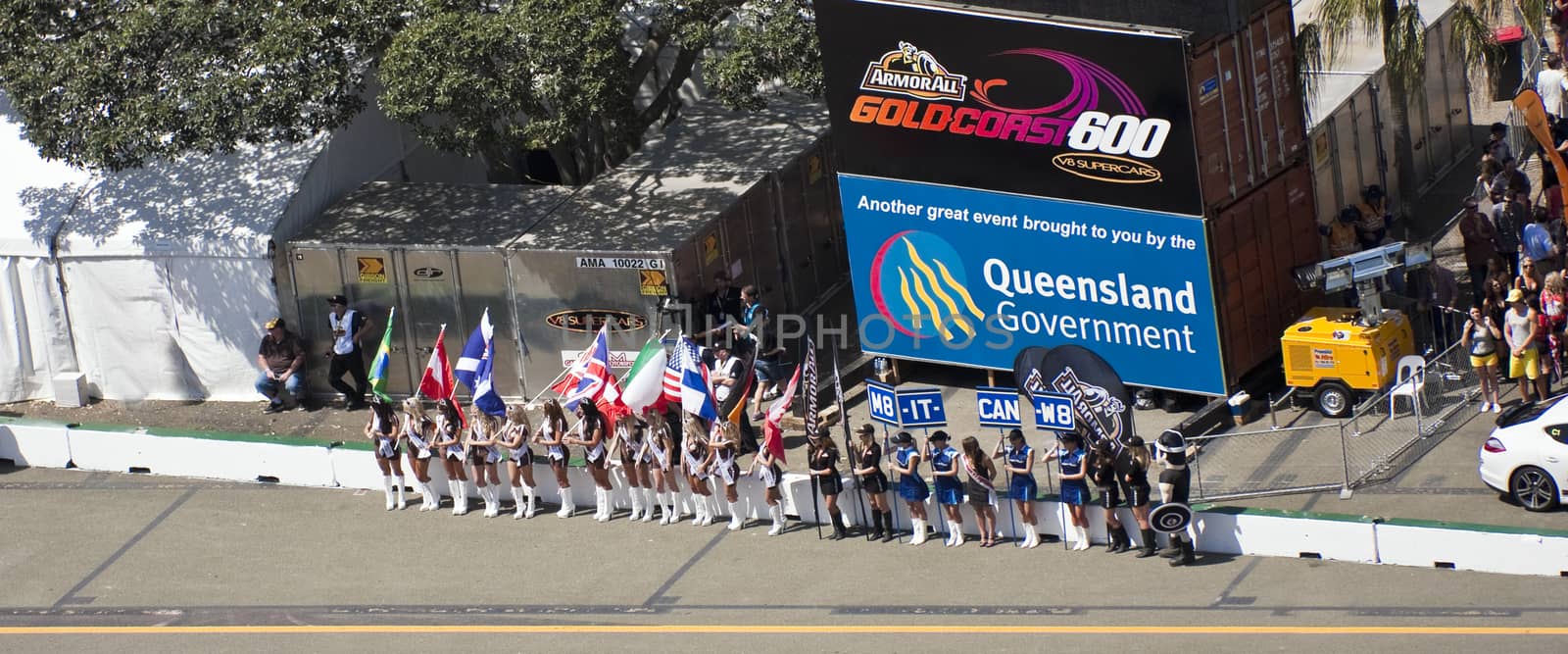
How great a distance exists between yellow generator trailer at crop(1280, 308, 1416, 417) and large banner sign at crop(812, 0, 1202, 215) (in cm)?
196

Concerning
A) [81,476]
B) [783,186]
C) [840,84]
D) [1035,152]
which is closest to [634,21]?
[783,186]

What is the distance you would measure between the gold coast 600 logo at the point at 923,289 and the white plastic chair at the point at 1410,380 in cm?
493

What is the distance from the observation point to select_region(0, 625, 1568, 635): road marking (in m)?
17.3

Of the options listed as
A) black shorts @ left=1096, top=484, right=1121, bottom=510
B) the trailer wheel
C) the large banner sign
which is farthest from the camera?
the trailer wheel

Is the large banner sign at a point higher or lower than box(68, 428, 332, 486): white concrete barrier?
higher

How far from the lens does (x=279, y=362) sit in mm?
26656

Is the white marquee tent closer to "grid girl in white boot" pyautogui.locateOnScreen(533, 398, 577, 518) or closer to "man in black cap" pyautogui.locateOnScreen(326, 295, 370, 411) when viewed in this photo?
"man in black cap" pyautogui.locateOnScreen(326, 295, 370, 411)

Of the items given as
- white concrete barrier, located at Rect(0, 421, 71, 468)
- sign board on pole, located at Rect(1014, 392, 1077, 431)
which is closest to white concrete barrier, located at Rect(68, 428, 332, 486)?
white concrete barrier, located at Rect(0, 421, 71, 468)

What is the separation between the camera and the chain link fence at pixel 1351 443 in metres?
20.8

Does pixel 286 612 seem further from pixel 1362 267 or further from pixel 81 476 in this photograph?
pixel 1362 267

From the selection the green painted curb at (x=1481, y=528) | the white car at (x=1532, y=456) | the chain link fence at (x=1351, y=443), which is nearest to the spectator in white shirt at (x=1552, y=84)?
the chain link fence at (x=1351, y=443)

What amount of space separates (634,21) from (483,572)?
32.8 ft

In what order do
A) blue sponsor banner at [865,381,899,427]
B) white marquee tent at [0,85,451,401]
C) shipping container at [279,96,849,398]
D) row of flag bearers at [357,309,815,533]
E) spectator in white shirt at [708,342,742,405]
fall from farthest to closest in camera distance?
A: white marquee tent at [0,85,451,401], shipping container at [279,96,849,398], spectator in white shirt at [708,342,742,405], row of flag bearers at [357,309,815,533], blue sponsor banner at [865,381,899,427]

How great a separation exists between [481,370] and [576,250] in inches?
120
